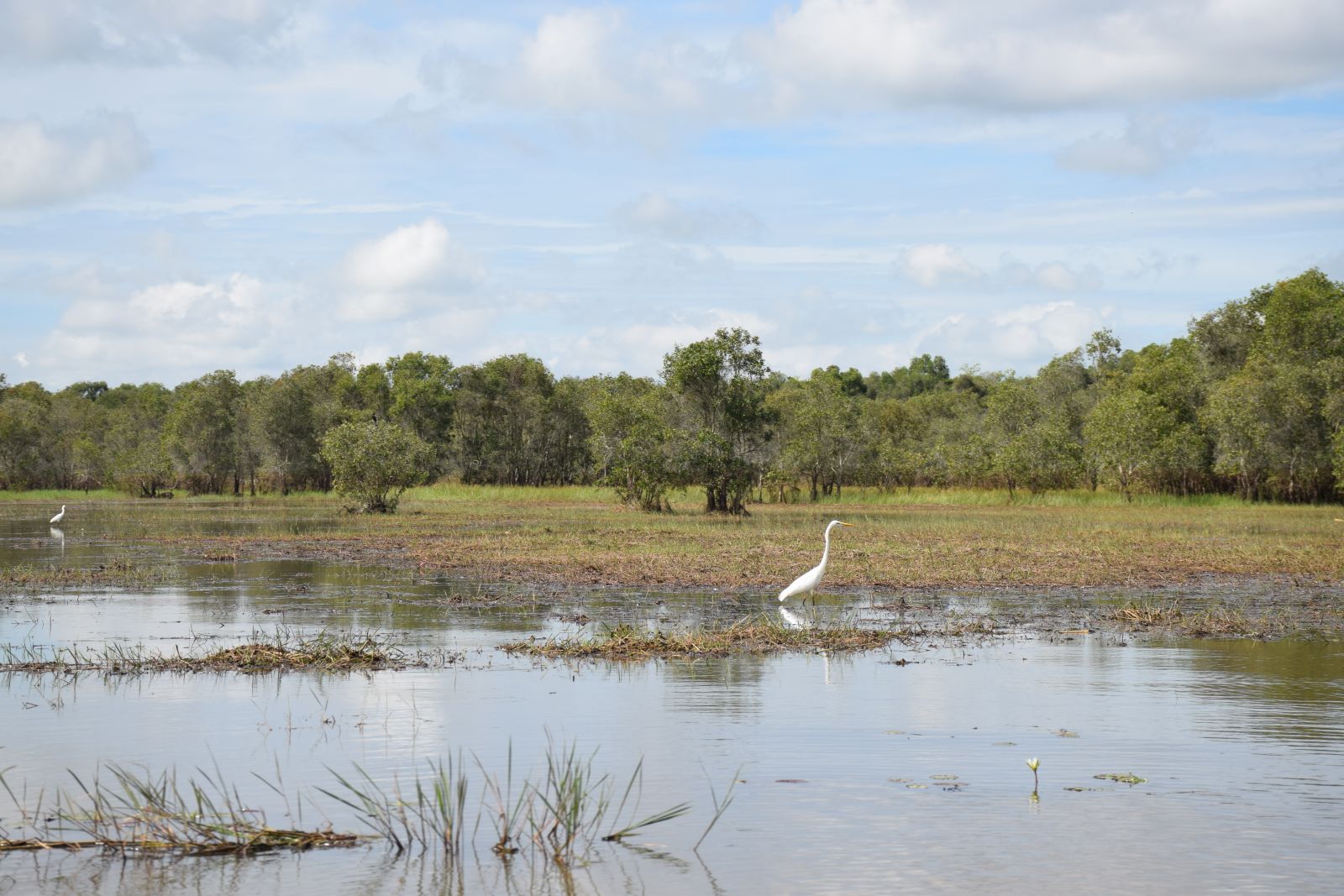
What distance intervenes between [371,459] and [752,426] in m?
15.3

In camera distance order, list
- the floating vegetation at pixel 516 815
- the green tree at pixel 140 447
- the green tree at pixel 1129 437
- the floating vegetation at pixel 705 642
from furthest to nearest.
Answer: the green tree at pixel 140 447 → the green tree at pixel 1129 437 → the floating vegetation at pixel 705 642 → the floating vegetation at pixel 516 815

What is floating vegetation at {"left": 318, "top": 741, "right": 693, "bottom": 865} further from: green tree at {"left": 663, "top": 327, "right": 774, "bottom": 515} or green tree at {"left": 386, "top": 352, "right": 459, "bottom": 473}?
green tree at {"left": 386, "top": 352, "right": 459, "bottom": 473}

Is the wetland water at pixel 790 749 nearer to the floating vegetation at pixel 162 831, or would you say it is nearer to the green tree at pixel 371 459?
the floating vegetation at pixel 162 831

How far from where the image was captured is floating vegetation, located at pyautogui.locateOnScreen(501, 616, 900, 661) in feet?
49.7

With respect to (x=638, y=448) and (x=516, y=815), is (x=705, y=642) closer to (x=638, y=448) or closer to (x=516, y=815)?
(x=516, y=815)

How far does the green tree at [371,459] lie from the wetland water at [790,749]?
32576 millimetres

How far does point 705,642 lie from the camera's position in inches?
605

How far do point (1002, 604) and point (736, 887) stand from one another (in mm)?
13736

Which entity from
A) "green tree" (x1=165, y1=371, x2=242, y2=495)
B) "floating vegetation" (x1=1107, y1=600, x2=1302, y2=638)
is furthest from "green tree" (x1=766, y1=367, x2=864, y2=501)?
"floating vegetation" (x1=1107, y1=600, x2=1302, y2=638)

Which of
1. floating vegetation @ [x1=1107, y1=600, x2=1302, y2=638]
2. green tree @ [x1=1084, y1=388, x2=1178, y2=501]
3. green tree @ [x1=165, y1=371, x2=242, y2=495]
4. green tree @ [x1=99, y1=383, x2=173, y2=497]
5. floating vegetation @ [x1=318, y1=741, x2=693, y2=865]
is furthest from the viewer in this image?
green tree @ [x1=165, y1=371, x2=242, y2=495]

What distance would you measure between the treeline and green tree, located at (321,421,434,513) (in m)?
8.61

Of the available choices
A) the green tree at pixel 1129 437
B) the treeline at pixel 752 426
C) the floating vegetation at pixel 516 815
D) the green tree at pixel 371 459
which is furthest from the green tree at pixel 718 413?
the floating vegetation at pixel 516 815

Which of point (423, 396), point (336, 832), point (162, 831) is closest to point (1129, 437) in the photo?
point (423, 396)

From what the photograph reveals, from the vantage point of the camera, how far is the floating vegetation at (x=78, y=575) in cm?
2339
